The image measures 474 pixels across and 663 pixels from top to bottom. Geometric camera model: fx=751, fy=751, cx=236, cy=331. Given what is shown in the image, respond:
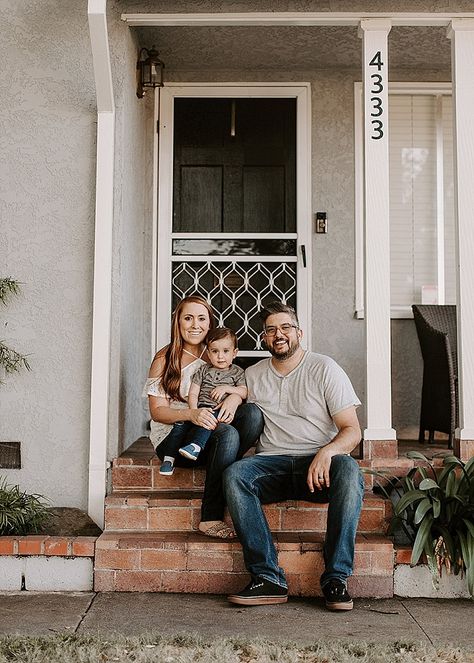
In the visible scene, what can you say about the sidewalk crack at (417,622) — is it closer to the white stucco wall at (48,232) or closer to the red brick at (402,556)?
the red brick at (402,556)

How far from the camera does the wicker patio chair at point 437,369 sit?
4629 mm

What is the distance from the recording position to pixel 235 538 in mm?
3467

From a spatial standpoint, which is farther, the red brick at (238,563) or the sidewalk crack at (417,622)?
the red brick at (238,563)

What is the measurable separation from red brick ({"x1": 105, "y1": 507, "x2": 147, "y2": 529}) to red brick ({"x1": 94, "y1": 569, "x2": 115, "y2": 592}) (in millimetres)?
285

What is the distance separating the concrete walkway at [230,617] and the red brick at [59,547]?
18cm

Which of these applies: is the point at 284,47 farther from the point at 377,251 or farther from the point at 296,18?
the point at 377,251

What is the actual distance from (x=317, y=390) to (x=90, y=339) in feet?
3.96

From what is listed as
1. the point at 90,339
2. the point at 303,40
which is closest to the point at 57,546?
the point at 90,339

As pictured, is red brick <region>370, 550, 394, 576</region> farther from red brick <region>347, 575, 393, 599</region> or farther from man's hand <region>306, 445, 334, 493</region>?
→ man's hand <region>306, 445, 334, 493</region>

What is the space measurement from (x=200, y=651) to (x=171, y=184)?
347 cm

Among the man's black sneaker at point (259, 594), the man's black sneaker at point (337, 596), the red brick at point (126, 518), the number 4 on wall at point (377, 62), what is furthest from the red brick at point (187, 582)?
the number 4 on wall at point (377, 62)

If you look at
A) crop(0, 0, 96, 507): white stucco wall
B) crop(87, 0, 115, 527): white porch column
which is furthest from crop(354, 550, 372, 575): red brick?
crop(0, 0, 96, 507): white stucco wall

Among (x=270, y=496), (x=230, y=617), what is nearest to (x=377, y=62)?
(x=270, y=496)

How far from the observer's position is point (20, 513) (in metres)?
3.57
